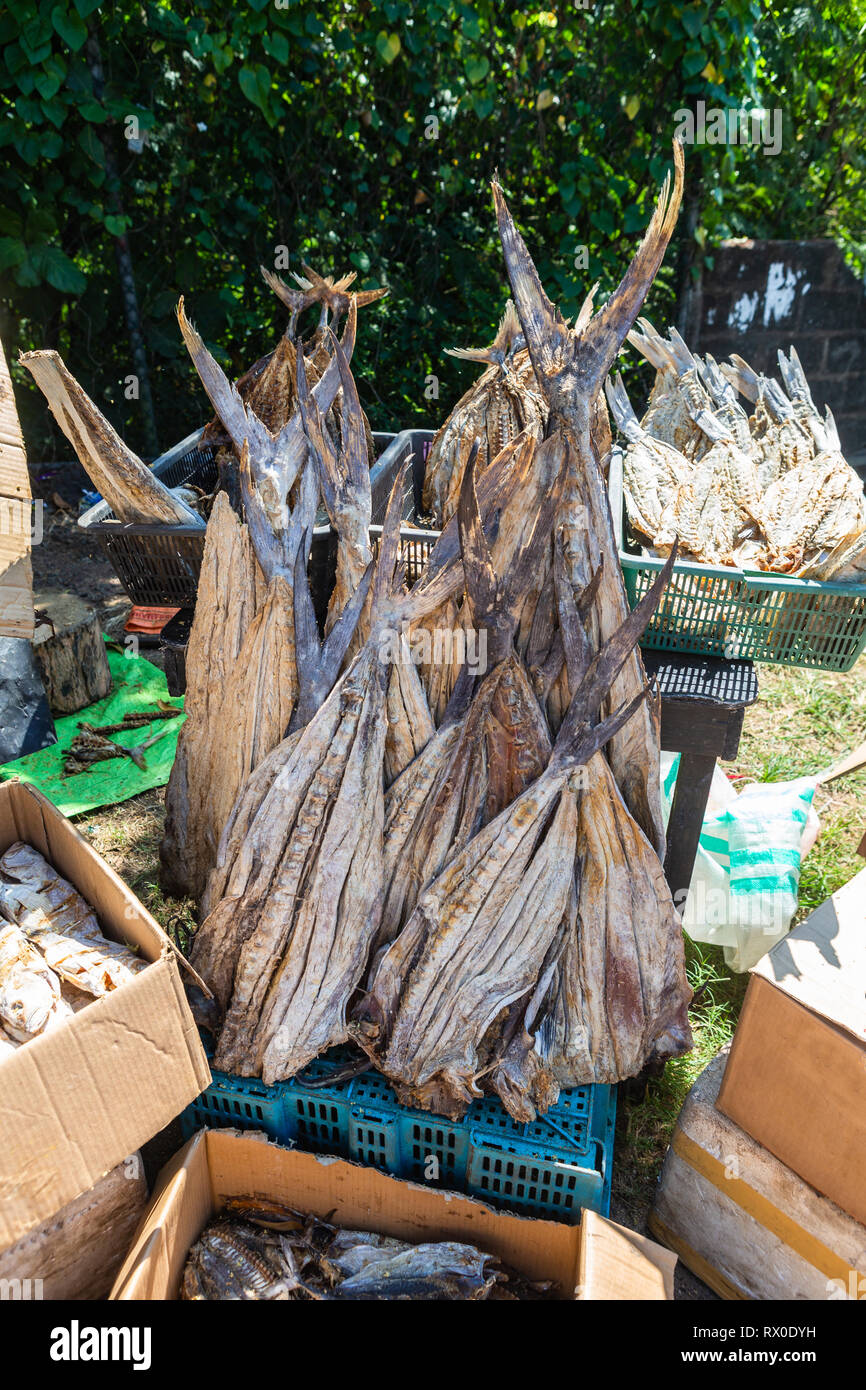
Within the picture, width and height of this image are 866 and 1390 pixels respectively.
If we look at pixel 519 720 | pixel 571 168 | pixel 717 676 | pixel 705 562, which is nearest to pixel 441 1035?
pixel 519 720

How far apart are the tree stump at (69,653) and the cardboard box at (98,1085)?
2356mm

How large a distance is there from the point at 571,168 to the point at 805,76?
6.06 feet

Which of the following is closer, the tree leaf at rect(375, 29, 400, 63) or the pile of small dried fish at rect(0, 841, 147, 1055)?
the pile of small dried fish at rect(0, 841, 147, 1055)

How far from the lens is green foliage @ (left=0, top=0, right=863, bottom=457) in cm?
487

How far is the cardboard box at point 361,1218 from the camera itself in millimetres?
1743

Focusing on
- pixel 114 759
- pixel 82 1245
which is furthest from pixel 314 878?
pixel 114 759

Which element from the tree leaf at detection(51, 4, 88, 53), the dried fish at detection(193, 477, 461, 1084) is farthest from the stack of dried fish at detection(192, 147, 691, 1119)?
the tree leaf at detection(51, 4, 88, 53)

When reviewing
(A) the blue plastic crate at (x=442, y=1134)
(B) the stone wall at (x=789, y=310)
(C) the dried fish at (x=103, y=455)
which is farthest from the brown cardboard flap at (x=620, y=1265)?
(B) the stone wall at (x=789, y=310)

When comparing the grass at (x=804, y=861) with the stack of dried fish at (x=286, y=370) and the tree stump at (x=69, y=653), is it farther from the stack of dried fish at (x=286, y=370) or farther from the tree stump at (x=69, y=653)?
the tree stump at (x=69, y=653)

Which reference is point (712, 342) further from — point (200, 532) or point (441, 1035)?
point (441, 1035)

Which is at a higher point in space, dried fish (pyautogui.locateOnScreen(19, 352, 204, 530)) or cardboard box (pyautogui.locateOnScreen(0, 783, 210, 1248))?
dried fish (pyautogui.locateOnScreen(19, 352, 204, 530))

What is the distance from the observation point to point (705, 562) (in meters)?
2.43

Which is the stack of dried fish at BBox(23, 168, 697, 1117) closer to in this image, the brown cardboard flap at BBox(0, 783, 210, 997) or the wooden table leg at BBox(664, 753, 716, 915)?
the brown cardboard flap at BBox(0, 783, 210, 997)

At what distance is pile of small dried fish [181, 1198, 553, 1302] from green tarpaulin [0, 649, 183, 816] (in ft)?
6.28
